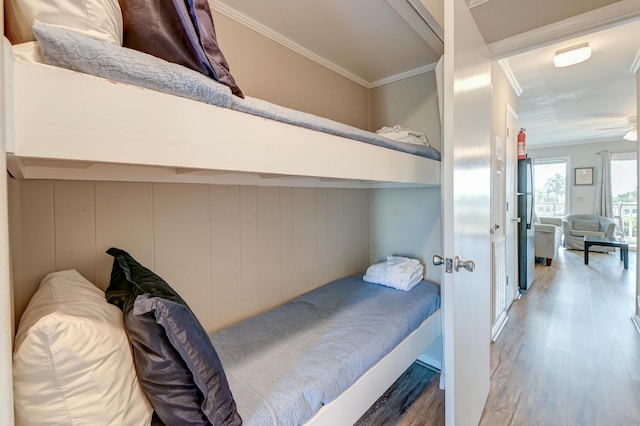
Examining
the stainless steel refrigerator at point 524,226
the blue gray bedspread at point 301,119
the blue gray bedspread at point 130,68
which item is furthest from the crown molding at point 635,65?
the blue gray bedspread at point 130,68

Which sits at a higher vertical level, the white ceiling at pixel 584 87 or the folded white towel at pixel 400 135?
the white ceiling at pixel 584 87

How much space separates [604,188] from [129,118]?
8529 millimetres

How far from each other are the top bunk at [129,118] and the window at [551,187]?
7949mm

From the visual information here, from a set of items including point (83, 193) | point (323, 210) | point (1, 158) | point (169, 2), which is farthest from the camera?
point (323, 210)

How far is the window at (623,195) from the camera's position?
6.05 m

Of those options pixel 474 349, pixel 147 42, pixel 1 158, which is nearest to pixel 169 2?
pixel 147 42

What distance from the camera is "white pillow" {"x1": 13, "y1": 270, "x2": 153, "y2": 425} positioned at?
498 millimetres

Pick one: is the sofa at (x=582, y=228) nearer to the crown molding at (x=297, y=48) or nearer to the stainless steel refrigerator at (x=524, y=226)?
the stainless steel refrigerator at (x=524, y=226)


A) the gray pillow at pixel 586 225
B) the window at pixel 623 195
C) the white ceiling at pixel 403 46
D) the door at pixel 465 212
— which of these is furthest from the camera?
the window at pixel 623 195

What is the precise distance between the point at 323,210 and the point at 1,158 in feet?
5.79

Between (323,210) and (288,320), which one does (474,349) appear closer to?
(288,320)

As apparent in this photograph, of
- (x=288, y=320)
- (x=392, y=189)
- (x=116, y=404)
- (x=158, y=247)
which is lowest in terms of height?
(x=288, y=320)

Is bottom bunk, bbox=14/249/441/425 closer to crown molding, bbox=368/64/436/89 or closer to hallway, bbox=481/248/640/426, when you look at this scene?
hallway, bbox=481/248/640/426

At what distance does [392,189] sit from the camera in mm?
2363
